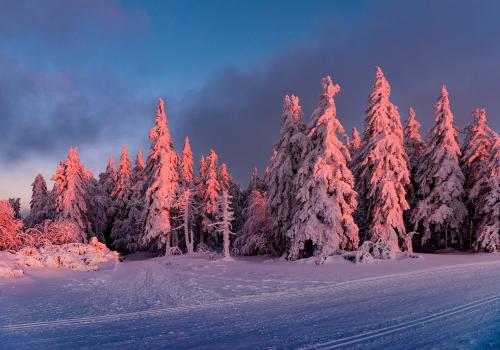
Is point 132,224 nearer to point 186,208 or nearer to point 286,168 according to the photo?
point 186,208

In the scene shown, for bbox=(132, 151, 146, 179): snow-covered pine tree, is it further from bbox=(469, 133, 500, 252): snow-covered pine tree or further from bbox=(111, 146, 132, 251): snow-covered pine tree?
bbox=(469, 133, 500, 252): snow-covered pine tree

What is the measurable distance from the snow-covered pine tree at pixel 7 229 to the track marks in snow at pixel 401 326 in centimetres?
2356

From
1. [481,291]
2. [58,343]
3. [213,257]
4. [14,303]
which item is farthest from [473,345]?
[213,257]

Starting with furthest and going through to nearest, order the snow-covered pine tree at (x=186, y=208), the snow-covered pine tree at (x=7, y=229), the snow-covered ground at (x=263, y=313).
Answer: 1. the snow-covered pine tree at (x=186, y=208)
2. the snow-covered pine tree at (x=7, y=229)
3. the snow-covered ground at (x=263, y=313)

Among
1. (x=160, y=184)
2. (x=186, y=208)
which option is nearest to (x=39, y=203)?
(x=160, y=184)

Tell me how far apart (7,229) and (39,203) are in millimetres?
26339

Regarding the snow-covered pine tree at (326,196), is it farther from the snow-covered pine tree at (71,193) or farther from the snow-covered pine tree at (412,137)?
the snow-covered pine tree at (71,193)

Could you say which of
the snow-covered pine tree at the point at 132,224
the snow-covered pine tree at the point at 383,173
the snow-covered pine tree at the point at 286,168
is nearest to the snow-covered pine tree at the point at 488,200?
the snow-covered pine tree at the point at 383,173

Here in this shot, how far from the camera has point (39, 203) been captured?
48.1 m

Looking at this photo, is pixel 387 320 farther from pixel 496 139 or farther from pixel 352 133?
pixel 352 133

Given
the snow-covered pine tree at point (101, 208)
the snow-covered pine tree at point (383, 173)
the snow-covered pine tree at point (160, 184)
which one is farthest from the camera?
the snow-covered pine tree at point (101, 208)

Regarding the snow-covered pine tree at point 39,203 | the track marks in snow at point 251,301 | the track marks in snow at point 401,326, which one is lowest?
the track marks in snow at point 251,301

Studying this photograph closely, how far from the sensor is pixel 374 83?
31.8 m

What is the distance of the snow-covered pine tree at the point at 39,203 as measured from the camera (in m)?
45.5
